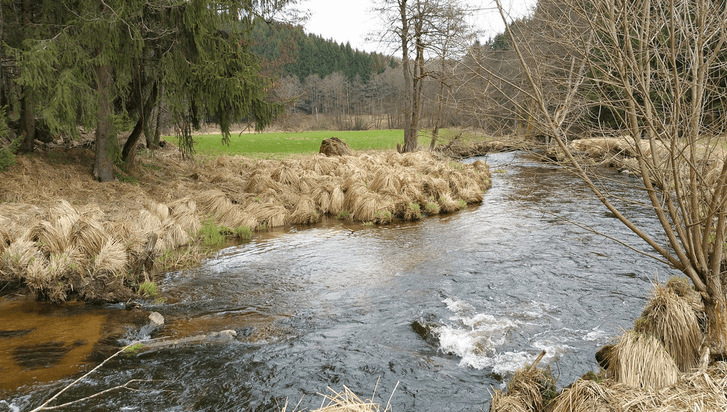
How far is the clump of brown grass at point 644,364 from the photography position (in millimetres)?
3473

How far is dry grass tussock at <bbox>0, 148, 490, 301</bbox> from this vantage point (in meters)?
5.87

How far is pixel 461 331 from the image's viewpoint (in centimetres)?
511

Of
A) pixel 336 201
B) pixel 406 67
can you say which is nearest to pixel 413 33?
pixel 406 67

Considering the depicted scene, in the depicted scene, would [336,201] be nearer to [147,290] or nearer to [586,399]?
[147,290]

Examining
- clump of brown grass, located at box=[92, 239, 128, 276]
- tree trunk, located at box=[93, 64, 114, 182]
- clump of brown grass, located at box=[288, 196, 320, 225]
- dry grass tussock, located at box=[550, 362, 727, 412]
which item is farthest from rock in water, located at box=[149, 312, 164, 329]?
tree trunk, located at box=[93, 64, 114, 182]

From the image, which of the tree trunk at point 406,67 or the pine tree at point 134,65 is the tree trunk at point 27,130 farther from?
the tree trunk at point 406,67

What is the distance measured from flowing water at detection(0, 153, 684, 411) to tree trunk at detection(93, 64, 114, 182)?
16.2 feet

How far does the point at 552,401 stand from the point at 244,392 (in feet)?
8.64

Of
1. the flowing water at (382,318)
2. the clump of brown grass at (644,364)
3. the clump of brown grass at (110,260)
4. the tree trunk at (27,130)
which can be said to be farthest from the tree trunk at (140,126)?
the clump of brown grass at (644,364)

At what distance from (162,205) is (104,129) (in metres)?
3.04

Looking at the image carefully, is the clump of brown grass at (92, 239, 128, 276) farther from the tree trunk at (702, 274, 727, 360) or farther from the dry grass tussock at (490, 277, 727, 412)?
the tree trunk at (702, 274, 727, 360)

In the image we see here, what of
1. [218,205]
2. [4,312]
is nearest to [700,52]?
[4,312]

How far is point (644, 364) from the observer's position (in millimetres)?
3531

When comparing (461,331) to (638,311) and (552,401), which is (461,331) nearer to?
(552,401)
